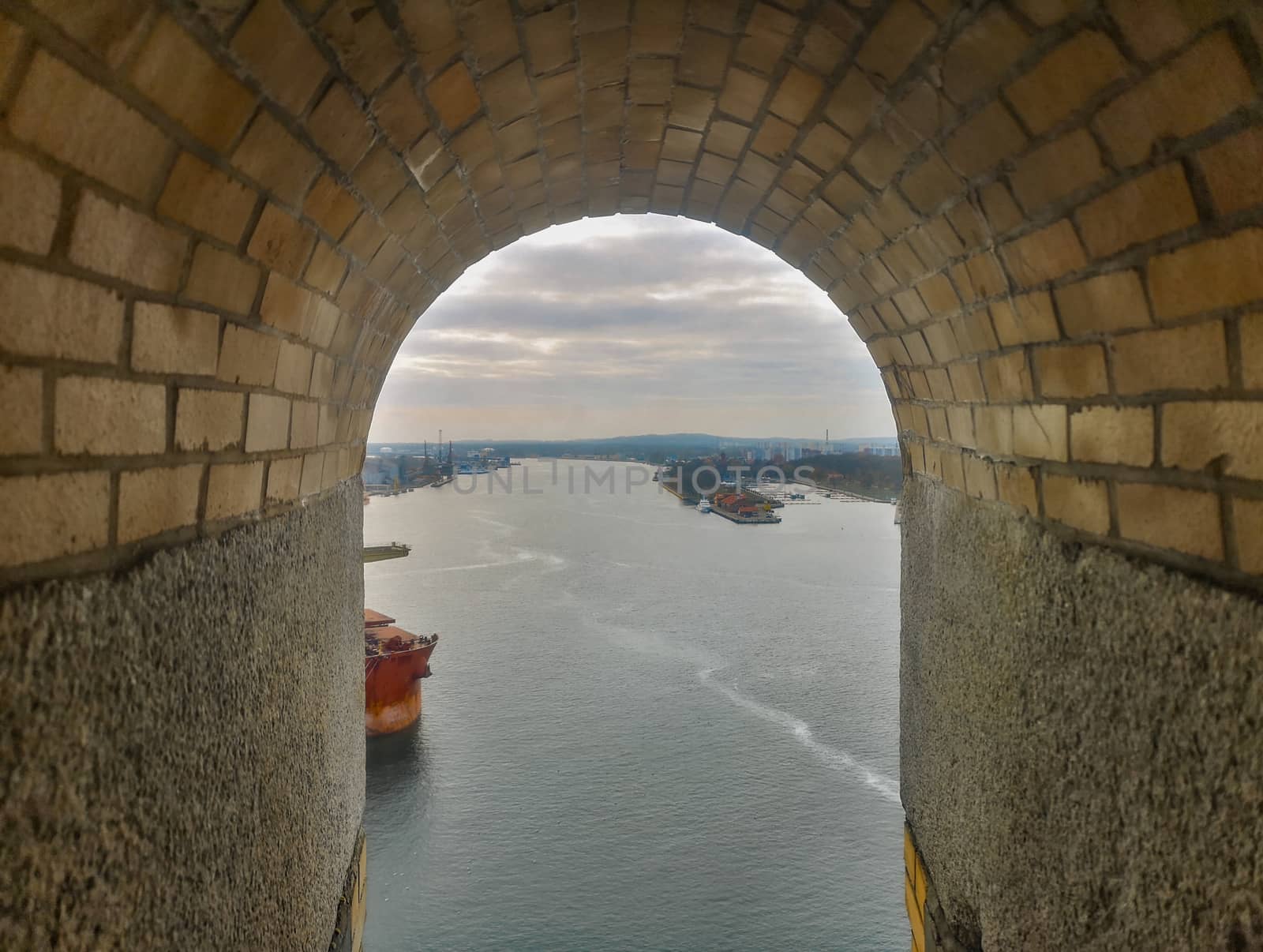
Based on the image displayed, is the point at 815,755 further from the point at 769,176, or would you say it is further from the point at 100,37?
the point at 100,37

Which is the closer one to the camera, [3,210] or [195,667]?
[3,210]

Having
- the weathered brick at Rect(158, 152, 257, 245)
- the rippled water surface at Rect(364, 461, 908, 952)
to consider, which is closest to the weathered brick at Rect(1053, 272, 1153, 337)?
the weathered brick at Rect(158, 152, 257, 245)

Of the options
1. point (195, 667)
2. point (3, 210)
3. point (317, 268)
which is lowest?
point (195, 667)

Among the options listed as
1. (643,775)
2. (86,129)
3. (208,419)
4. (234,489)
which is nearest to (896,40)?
(86,129)

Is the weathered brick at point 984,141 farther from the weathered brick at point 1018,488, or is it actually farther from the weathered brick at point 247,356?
the weathered brick at point 247,356

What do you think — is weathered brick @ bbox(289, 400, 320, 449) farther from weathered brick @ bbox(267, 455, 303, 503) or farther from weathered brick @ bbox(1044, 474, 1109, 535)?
weathered brick @ bbox(1044, 474, 1109, 535)

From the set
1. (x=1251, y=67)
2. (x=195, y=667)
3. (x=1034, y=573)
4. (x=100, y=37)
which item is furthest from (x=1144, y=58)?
(x=195, y=667)

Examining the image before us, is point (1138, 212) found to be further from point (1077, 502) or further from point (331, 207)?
point (331, 207)
